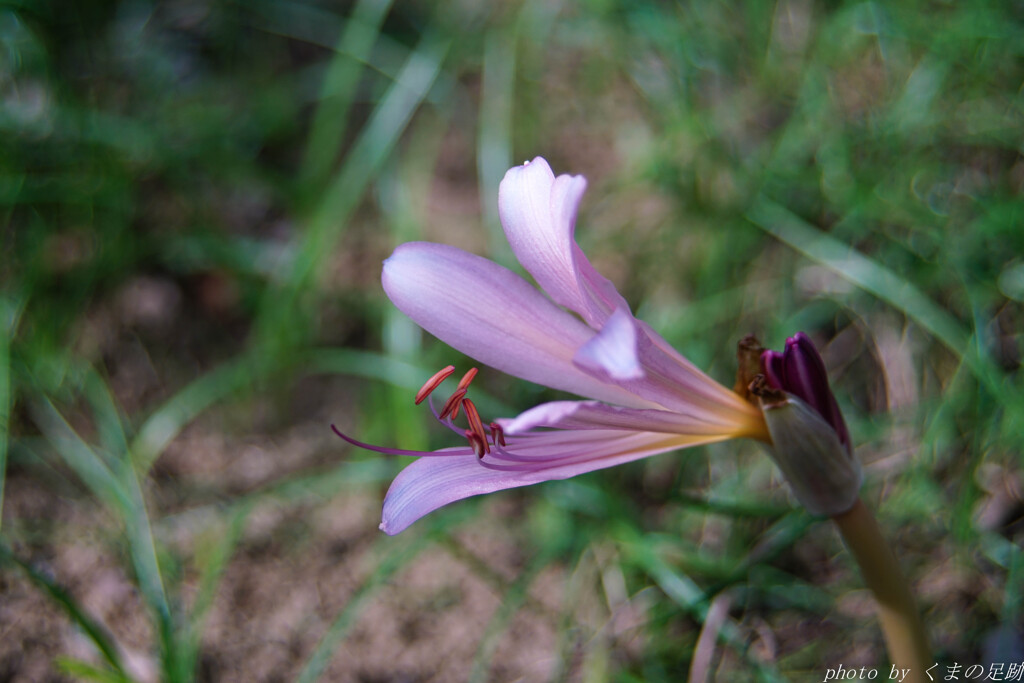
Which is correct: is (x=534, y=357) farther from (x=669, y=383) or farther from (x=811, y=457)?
(x=811, y=457)

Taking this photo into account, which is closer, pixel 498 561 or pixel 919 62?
pixel 498 561

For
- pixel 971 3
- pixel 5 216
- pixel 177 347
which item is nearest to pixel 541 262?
pixel 971 3

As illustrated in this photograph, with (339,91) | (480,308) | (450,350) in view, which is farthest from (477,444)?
(339,91)

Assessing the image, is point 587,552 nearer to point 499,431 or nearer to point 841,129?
point 499,431

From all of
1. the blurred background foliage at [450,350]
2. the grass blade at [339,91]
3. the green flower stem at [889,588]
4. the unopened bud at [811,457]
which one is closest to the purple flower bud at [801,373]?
the unopened bud at [811,457]

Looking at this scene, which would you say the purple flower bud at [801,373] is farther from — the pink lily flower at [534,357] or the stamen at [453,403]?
the stamen at [453,403]

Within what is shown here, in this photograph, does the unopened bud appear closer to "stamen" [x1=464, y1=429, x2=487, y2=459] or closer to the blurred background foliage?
"stamen" [x1=464, y1=429, x2=487, y2=459]
